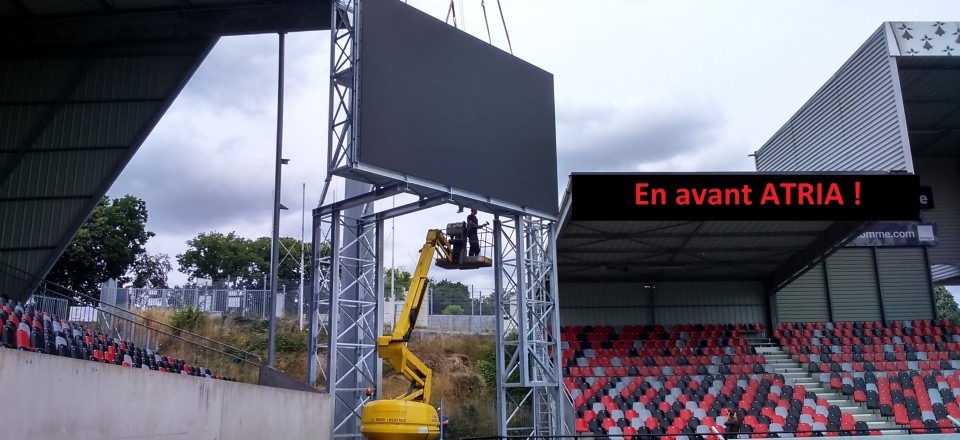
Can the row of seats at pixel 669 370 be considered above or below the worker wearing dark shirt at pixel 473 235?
below

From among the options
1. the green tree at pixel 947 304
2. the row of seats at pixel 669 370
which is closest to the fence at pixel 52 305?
the row of seats at pixel 669 370

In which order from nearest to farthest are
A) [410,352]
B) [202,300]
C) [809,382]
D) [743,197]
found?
[410,352] < [743,197] < [809,382] < [202,300]

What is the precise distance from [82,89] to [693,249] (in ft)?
67.4

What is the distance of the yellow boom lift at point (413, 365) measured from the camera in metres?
14.8

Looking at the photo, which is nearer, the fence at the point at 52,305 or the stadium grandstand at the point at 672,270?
the stadium grandstand at the point at 672,270

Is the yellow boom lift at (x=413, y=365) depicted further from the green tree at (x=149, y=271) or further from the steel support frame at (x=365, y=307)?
the green tree at (x=149, y=271)

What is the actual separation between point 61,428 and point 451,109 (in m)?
11.1

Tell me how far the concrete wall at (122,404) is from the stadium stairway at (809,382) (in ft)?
62.6

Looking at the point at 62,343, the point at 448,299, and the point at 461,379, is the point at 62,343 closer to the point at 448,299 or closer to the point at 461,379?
the point at 461,379

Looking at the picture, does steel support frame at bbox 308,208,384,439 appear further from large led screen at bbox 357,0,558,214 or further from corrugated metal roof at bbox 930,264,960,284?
corrugated metal roof at bbox 930,264,960,284

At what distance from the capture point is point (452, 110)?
17.9 metres

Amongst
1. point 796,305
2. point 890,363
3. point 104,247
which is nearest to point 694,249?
point 796,305

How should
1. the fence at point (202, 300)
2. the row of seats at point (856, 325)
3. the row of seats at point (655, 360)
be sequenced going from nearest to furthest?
1. the row of seats at point (655, 360)
2. the row of seats at point (856, 325)
3. the fence at point (202, 300)

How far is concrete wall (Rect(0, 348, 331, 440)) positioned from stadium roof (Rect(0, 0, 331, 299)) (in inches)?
455
